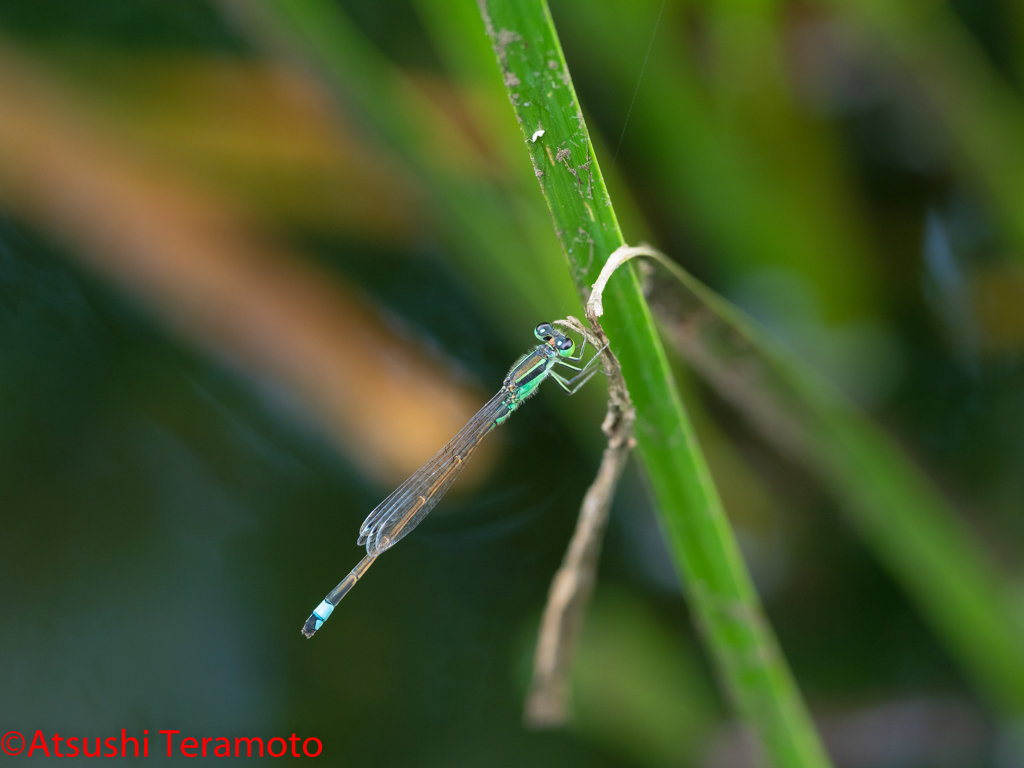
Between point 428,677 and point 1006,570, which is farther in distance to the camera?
point 428,677

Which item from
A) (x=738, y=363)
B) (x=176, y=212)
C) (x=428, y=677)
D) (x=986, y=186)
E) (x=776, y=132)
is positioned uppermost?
(x=176, y=212)

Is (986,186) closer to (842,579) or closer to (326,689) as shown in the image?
(842,579)

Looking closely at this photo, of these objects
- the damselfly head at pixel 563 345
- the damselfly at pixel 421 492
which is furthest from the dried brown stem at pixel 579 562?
the damselfly at pixel 421 492

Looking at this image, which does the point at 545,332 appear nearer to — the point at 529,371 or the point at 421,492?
the point at 529,371

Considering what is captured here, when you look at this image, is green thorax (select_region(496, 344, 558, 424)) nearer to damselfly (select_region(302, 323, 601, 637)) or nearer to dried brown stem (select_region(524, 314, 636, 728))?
damselfly (select_region(302, 323, 601, 637))

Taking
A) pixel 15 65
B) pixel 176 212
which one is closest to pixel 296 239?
pixel 176 212

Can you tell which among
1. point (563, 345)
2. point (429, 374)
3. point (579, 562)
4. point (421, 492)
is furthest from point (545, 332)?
point (429, 374)

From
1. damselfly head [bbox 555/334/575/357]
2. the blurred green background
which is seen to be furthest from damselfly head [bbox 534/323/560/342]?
the blurred green background
